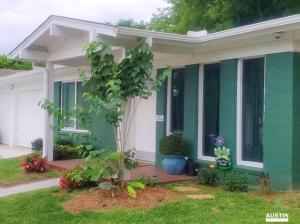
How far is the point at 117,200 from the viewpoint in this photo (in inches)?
299

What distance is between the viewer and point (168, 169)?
10.1 m

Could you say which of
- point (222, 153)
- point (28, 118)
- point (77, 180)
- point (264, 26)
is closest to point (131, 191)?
point (77, 180)

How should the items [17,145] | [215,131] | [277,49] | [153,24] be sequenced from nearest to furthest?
[277,49]
[215,131]
[17,145]
[153,24]

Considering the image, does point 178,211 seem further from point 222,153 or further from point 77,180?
point 222,153

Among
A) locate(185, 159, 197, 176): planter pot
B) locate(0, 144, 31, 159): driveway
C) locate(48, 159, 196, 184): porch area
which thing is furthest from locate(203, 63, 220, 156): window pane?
locate(0, 144, 31, 159): driveway

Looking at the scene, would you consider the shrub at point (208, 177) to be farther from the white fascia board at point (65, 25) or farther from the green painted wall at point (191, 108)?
the white fascia board at point (65, 25)

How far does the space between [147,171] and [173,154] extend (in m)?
0.78

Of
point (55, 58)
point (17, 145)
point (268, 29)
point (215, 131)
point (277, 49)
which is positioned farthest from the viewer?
point (17, 145)

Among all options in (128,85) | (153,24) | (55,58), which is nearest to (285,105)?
(128,85)

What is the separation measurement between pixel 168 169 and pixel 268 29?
3888 millimetres

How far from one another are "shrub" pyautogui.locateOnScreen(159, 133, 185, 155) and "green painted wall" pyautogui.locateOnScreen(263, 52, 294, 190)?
2174 millimetres

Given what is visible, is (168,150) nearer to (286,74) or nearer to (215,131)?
(215,131)

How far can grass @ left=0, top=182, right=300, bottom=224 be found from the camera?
655 cm

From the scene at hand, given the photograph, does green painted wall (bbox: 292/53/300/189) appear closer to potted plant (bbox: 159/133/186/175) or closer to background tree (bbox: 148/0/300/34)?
potted plant (bbox: 159/133/186/175)
